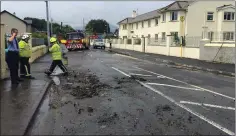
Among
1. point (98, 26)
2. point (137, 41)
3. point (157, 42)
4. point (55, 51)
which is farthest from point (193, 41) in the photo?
point (98, 26)

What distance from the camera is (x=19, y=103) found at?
316 inches

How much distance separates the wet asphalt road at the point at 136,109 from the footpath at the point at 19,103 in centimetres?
24

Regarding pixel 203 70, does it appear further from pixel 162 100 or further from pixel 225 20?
pixel 225 20

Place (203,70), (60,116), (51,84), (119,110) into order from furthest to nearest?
(203,70) → (51,84) → (119,110) → (60,116)

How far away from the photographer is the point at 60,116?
7266 mm

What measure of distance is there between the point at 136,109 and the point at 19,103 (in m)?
2.83

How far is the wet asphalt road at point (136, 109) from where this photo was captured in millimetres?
6293

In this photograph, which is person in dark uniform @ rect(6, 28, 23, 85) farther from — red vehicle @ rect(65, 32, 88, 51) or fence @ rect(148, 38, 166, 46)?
red vehicle @ rect(65, 32, 88, 51)

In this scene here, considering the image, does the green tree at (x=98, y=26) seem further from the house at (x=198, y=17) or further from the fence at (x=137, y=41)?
the house at (x=198, y=17)

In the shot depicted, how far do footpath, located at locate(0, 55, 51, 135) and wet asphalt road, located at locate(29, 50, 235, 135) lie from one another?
238mm

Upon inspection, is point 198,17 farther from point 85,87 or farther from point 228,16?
point 85,87

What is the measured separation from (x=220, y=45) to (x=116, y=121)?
60.3 ft

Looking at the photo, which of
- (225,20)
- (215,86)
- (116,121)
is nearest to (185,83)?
(215,86)

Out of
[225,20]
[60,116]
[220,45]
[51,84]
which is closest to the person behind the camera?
[60,116]
